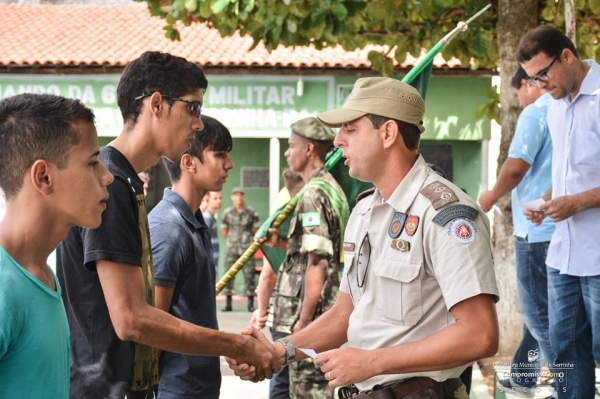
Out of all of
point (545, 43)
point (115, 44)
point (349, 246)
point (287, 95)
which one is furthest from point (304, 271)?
point (115, 44)

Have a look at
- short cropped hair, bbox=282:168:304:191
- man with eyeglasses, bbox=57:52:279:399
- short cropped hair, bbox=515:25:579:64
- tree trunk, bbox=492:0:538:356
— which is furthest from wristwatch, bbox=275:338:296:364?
tree trunk, bbox=492:0:538:356

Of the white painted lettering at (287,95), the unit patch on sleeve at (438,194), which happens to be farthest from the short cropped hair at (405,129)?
the white painted lettering at (287,95)

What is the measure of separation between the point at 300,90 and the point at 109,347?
16.6 meters

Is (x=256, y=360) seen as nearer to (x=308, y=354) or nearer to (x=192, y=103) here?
(x=308, y=354)

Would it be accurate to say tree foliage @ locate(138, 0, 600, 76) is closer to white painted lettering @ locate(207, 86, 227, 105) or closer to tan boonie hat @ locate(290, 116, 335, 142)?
tan boonie hat @ locate(290, 116, 335, 142)

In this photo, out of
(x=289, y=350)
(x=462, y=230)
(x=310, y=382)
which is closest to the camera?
(x=462, y=230)

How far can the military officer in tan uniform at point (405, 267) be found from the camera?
2.86m

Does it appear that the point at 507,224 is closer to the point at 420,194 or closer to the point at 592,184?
the point at 592,184

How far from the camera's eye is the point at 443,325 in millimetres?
3000

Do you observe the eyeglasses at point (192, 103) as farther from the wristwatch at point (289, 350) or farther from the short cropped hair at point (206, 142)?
the wristwatch at point (289, 350)

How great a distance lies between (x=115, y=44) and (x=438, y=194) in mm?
18739

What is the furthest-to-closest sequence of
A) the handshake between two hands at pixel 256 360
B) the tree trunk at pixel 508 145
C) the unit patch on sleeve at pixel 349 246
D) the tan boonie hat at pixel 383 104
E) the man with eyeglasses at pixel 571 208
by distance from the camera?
the tree trunk at pixel 508 145 < the man with eyeglasses at pixel 571 208 < the handshake between two hands at pixel 256 360 < the unit patch on sleeve at pixel 349 246 < the tan boonie hat at pixel 383 104

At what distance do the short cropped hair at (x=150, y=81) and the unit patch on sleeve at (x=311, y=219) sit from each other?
1885mm

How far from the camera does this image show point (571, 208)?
15.6ft
